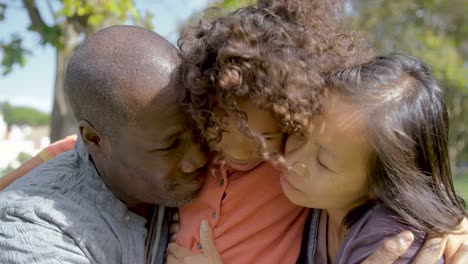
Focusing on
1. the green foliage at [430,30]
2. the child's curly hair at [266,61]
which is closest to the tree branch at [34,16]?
the child's curly hair at [266,61]

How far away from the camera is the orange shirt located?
2.02m

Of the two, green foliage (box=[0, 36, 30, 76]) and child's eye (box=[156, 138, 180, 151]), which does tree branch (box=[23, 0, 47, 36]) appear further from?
child's eye (box=[156, 138, 180, 151])

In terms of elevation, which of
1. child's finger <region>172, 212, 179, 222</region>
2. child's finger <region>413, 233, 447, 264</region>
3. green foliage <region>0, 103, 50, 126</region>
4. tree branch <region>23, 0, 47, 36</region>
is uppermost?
child's finger <region>413, 233, 447, 264</region>

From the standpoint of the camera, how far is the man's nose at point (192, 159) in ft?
6.37

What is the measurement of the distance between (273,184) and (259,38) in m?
0.62

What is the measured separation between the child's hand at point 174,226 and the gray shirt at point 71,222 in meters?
0.03

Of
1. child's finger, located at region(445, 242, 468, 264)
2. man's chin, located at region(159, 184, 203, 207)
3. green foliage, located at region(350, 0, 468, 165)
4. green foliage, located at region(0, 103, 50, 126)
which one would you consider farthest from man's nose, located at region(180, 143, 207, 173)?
green foliage, located at region(0, 103, 50, 126)

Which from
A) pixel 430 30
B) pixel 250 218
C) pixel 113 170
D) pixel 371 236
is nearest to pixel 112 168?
pixel 113 170

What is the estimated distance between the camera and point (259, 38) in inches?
65.6

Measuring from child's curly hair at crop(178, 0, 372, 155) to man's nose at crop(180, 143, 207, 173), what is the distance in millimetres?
120

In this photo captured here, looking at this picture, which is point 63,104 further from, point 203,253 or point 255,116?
point 255,116

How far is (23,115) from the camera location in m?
50.5

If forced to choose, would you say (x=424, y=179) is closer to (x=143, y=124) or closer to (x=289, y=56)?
(x=289, y=56)

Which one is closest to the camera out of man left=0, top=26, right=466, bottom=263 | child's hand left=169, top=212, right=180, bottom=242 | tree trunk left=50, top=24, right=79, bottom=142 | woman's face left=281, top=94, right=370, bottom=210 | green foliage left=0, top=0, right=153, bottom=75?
woman's face left=281, top=94, right=370, bottom=210
